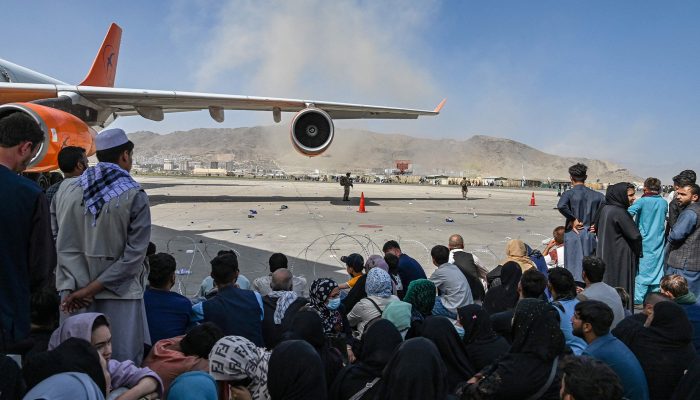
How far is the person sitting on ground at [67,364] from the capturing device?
1.99m

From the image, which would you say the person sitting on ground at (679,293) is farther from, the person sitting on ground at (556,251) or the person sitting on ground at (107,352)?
the person sitting on ground at (107,352)

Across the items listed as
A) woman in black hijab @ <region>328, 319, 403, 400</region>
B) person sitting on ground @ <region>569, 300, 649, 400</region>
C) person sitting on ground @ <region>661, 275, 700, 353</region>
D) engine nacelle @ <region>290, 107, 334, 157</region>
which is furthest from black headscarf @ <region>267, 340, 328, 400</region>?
engine nacelle @ <region>290, 107, 334, 157</region>

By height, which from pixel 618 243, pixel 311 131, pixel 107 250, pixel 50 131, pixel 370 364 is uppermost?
pixel 311 131

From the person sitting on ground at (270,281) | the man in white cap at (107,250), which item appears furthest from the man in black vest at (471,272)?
the man in white cap at (107,250)

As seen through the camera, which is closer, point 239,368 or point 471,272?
point 239,368

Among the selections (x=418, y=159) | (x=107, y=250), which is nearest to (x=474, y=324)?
(x=107, y=250)

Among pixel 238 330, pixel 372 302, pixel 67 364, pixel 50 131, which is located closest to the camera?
pixel 67 364

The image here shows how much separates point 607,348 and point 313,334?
163 cm

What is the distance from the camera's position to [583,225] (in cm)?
571

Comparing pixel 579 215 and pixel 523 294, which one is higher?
pixel 579 215

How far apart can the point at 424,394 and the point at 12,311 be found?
1880 millimetres

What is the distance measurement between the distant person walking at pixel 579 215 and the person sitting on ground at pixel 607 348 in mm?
2951

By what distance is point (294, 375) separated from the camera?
2.61 metres

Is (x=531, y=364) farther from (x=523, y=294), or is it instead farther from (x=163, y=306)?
(x=163, y=306)
